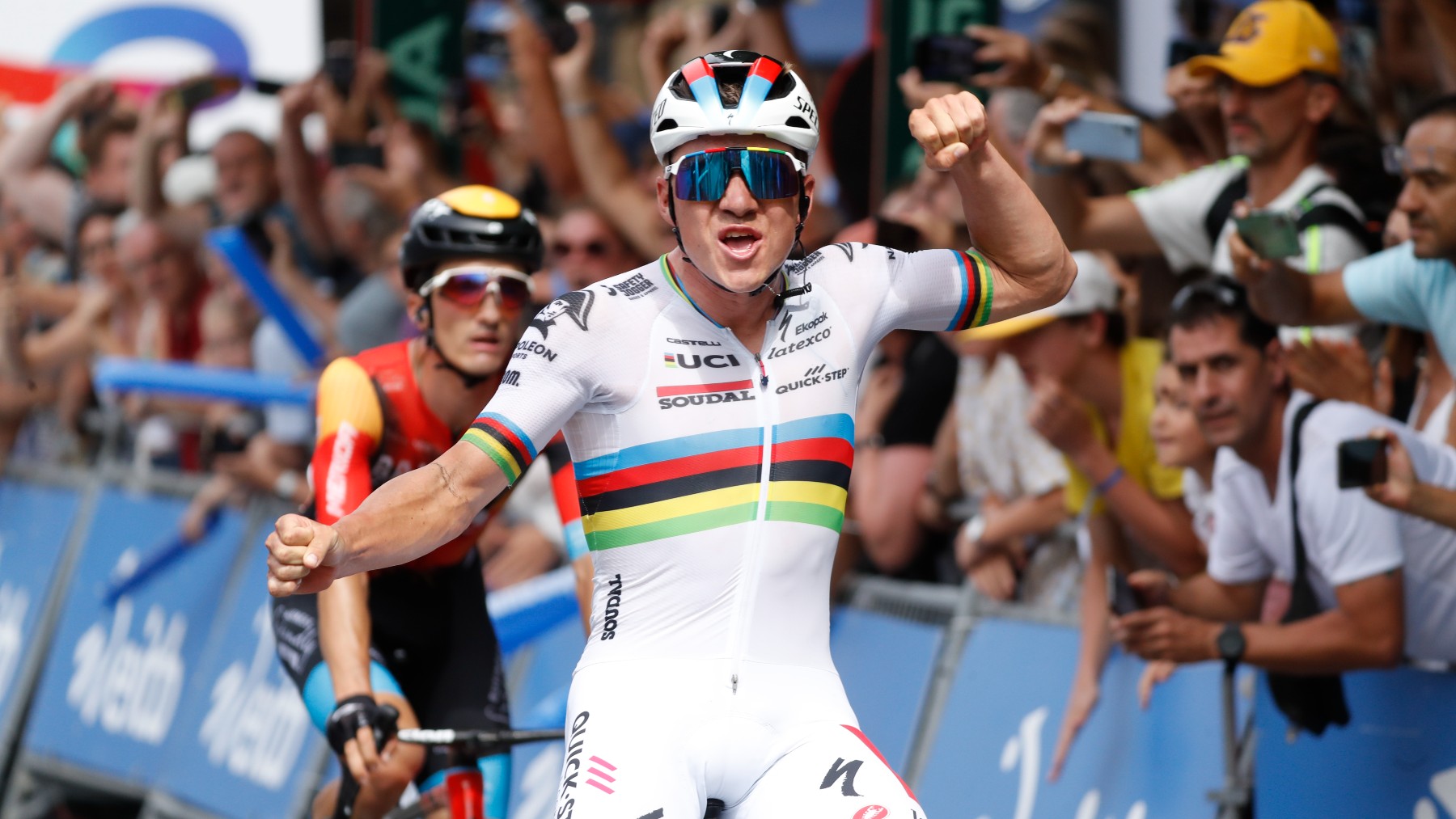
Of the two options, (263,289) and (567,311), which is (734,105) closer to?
(567,311)

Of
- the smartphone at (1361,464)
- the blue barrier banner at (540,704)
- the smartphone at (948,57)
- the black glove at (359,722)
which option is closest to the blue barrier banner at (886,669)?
the blue barrier banner at (540,704)

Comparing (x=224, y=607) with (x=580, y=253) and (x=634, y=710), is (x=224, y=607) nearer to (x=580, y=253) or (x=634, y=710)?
(x=580, y=253)

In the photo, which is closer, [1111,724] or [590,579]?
[590,579]

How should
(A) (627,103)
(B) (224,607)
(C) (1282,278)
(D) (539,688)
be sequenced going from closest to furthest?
(C) (1282,278) < (D) (539,688) < (B) (224,607) < (A) (627,103)

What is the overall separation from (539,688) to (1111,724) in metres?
3.30

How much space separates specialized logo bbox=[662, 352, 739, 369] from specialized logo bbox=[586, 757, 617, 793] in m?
0.92

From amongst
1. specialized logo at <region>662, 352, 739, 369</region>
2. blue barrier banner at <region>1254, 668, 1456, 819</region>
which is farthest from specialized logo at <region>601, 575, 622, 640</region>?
blue barrier banner at <region>1254, 668, 1456, 819</region>

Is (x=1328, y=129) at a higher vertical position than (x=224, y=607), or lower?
higher

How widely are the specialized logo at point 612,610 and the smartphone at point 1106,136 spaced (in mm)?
2742

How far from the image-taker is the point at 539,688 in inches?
335

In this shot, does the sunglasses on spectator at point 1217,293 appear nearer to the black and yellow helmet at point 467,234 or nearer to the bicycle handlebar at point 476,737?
the black and yellow helmet at point 467,234

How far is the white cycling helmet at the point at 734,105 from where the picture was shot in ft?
13.5

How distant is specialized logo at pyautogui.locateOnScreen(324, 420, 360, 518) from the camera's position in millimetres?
5215

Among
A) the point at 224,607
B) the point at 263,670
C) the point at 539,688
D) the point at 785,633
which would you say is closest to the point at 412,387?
the point at 785,633
